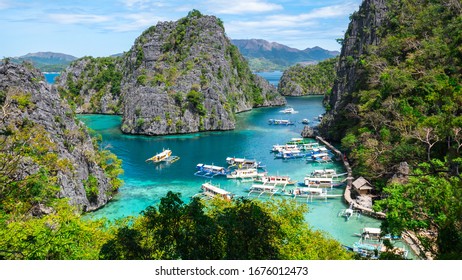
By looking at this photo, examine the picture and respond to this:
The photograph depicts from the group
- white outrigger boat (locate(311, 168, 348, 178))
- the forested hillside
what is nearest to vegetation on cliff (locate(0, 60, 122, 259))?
the forested hillside

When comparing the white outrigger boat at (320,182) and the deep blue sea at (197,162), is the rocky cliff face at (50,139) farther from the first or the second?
the white outrigger boat at (320,182)

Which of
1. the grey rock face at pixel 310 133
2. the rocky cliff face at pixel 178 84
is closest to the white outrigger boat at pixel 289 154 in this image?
the grey rock face at pixel 310 133

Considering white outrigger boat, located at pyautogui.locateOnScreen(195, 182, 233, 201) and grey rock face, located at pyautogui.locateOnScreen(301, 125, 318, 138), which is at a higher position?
grey rock face, located at pyautogui.locateOnScreen(301, 125, 318, 138)

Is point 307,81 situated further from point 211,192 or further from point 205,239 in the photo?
point 205,239

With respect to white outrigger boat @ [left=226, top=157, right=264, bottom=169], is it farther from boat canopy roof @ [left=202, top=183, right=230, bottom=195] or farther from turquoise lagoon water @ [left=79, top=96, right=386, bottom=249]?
boat canopy roof @ [left=202, top=183, right=230, bottom=195]

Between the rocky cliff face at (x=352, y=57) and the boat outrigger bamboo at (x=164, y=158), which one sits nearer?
the boat outrigger bamboo at (x=164, y=158)

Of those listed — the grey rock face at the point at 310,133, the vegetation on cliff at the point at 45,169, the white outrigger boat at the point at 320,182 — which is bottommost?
the white outrigger boat at the point at 320,182

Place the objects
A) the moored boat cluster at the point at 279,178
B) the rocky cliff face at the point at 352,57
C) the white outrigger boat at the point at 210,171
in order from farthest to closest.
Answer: the rocky cliff face at the point at 352,57 → the white outrigger boat at the point at 210,171 → the moored boat cluster at the point at 279,178

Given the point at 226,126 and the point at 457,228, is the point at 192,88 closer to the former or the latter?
the point at 226,126
